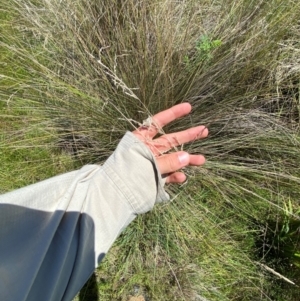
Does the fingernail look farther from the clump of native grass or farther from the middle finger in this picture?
the clump of native grass

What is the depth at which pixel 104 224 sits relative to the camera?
0.76m

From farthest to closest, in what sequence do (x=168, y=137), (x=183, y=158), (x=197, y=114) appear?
1. (x=197, y=114)
2. (x=168, y=137)
3. (x=183, y=158)

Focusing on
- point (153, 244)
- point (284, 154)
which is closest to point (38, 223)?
point (153, 244)

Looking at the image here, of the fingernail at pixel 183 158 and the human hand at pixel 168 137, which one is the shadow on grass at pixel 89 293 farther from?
the fingernail at pixel 183 158

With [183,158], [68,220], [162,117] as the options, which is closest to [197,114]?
[162,117]

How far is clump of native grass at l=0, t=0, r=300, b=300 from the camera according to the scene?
1222mm

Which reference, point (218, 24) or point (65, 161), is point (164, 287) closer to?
point (65, 161)

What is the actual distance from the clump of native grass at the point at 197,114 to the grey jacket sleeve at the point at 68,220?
439 mm

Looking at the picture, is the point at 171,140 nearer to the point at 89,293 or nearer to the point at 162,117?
the point at 162,117

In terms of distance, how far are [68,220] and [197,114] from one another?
2.31ft

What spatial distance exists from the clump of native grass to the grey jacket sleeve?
44 cm

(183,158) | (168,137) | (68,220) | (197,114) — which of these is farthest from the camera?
(197,114)

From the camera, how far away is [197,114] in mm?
1274

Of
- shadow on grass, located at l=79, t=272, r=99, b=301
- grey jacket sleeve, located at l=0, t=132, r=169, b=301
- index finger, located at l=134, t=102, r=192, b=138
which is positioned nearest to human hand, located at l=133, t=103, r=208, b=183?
index finger, located at l=134, t=102, r=192, b=138
